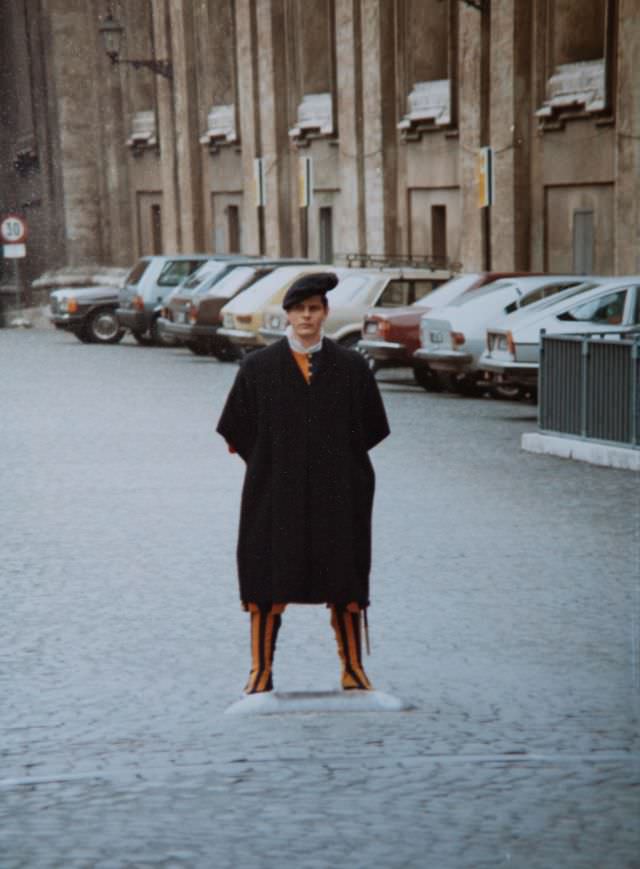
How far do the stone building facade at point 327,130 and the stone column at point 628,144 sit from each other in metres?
0.03

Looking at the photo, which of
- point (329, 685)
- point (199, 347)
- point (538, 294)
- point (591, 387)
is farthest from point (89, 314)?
point (329, 685)

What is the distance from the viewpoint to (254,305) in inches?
1156

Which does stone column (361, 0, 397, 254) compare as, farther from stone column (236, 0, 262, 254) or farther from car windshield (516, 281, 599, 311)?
car windshield (516, 281, 599, 311)

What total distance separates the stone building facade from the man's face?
21646 mm

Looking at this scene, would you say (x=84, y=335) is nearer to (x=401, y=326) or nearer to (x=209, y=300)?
(x=209, y=300)

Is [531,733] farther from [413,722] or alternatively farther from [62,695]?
[62,695]

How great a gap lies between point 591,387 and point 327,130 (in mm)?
25951

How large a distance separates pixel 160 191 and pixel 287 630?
154 feet

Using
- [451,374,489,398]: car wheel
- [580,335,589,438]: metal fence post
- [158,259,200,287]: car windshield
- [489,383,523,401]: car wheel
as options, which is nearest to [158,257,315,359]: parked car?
[158,259,200,287]: car windshield

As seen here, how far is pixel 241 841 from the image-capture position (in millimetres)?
5719

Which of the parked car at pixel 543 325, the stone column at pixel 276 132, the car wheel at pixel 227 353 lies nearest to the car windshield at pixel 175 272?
the car wheel at pixel 227 353

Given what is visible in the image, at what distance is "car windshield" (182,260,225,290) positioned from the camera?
3359 cm

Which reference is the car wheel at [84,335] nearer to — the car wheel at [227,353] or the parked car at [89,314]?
the parked car at [89,314]

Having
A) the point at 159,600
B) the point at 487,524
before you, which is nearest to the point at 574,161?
the point at 487,524
